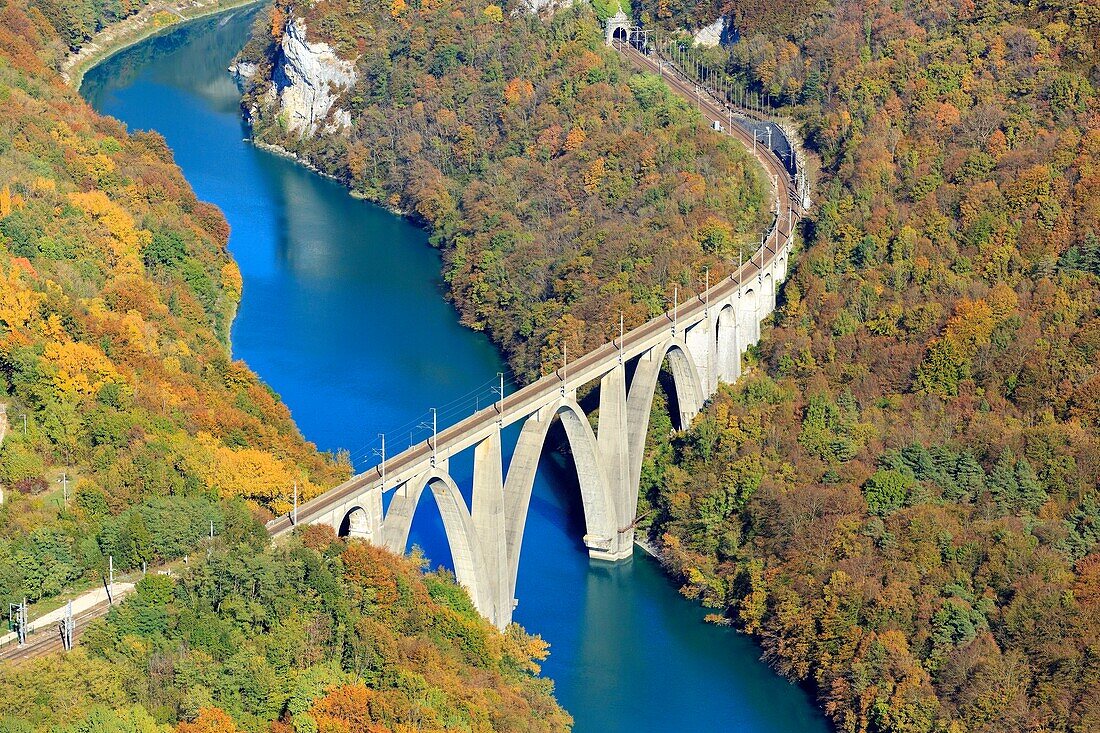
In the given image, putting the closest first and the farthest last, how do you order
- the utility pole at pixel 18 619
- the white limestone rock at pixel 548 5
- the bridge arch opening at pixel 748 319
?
1. the utility pole at pixel 18 619
2. the bridge arch opening at pixel 748 319
3. the white limestone rock at pixel 548 5

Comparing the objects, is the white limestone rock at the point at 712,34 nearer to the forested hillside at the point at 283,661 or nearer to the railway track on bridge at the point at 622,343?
the railway track on bridge at the point at 622,343

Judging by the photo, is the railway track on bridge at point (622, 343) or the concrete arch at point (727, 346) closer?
the railway track on bridge at point (622, 343)

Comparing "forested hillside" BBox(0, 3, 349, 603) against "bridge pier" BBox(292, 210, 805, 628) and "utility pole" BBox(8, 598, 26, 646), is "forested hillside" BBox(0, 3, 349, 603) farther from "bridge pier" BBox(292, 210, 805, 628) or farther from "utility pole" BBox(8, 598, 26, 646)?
"bridge pier" BBox(292, 210, 805, 628)

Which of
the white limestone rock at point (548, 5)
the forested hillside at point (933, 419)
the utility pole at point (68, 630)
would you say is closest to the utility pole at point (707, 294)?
the forested hillside at point (933, 419)

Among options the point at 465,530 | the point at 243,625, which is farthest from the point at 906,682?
the point at 243,625

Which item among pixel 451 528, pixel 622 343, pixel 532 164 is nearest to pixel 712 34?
pixel 532 164
